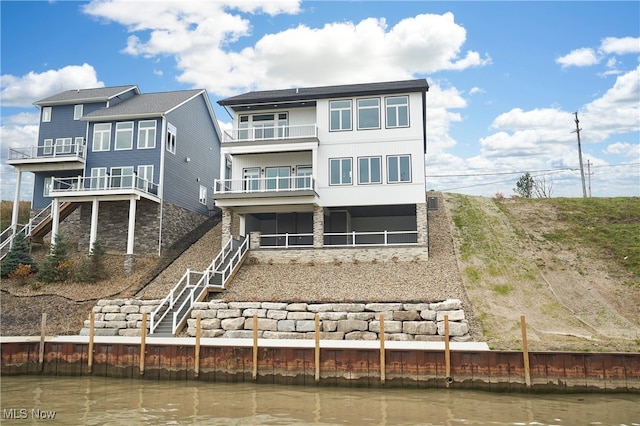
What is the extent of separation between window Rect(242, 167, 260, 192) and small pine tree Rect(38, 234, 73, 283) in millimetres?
10006

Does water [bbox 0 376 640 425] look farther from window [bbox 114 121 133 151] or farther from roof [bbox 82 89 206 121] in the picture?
roof [bbox 82 89 206 121]

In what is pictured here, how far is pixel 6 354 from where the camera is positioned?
16.3 m

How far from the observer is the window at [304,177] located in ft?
89.6

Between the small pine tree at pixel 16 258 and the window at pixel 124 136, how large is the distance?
7906mm

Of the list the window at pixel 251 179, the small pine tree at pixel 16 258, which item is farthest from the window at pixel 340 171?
the small pine tree at pixel 16 258

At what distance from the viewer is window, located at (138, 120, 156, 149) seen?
30.5 meters

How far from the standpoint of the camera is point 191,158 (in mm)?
34594

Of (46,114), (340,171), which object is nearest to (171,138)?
(46,114)

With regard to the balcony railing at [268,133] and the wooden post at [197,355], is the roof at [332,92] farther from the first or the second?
the wooden post at [197,355]

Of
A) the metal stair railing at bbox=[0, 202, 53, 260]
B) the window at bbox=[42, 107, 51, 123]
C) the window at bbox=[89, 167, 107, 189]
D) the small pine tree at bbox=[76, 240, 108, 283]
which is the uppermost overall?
the window at bbox=[42, 107, 51, 123]

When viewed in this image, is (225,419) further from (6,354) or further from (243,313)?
(6,354)

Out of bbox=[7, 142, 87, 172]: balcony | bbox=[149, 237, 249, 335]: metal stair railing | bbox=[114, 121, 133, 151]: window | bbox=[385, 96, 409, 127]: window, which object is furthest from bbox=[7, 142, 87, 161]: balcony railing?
bbox=[385, 96, 409, 127]: window

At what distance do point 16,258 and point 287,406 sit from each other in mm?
19786

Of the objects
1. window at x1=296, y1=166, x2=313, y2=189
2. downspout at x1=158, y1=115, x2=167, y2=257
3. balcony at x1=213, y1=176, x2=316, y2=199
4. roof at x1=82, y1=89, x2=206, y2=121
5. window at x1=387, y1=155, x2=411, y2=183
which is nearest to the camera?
balcony at x1=213, y1=176, x2=316, y2=199
